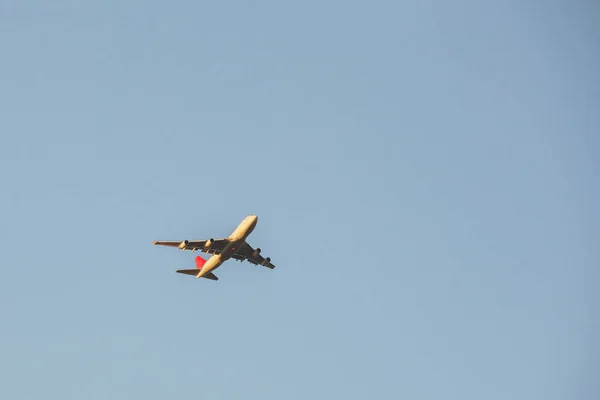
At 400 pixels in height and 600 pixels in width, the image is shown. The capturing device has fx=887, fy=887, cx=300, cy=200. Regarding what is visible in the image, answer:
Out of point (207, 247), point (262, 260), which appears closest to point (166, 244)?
point (207, 247)

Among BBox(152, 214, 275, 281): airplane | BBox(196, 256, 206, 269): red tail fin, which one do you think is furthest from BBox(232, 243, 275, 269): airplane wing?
BBox(196, 256, 206, 269): red tail fin

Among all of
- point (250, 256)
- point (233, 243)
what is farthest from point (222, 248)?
point (250, 256)

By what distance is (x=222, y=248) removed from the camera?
11319cm

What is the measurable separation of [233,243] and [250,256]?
9112 millimetres

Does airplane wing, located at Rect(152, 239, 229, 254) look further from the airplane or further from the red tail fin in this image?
the red tail fin

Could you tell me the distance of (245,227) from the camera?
359 feet

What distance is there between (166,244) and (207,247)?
5394 millimetres

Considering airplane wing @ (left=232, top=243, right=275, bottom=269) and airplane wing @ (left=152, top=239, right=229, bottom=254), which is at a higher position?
airplane wing @ (left=232, top=243, right=275, bottom=269)

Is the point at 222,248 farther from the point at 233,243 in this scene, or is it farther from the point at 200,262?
the point at 200,262

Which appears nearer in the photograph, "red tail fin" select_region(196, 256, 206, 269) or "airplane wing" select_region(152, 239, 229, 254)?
"airplane wing" select_region(152, 239, 229, 254)

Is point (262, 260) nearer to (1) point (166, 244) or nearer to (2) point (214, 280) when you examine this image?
(2) point (214, 280)

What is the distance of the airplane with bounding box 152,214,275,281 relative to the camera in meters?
110

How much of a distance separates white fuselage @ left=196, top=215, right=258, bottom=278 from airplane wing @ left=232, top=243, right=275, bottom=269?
4058 millimetres

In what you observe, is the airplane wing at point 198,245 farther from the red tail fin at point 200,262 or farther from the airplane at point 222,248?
the red tail fin at point 200,262
